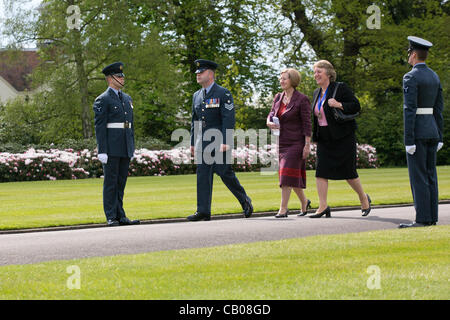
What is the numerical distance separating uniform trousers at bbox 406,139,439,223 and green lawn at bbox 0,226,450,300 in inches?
50.5

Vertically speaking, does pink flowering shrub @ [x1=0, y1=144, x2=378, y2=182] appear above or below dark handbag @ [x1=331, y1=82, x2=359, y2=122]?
below

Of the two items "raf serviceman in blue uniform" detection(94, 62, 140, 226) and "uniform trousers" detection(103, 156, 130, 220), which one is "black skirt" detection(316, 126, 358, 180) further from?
"uniform trousers" detection(103, 156, 130, 220)

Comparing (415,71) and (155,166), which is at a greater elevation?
(415,71)

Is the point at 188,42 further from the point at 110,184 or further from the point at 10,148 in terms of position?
the point at 110,184

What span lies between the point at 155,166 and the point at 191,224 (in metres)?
16.7

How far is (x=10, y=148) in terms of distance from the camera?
26641 millimetres

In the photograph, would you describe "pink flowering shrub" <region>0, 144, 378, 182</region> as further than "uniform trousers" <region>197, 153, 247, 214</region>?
Yes

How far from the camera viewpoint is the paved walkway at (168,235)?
7.42 m

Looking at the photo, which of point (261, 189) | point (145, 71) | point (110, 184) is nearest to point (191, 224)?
point (110, 184)

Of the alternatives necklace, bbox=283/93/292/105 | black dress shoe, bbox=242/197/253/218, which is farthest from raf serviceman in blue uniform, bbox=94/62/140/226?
necklace, bbox=283/93/292/105

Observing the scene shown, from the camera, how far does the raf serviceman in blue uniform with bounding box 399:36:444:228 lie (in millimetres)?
8781

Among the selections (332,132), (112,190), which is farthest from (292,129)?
(112,190)

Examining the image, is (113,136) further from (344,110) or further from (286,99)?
(344,110)
